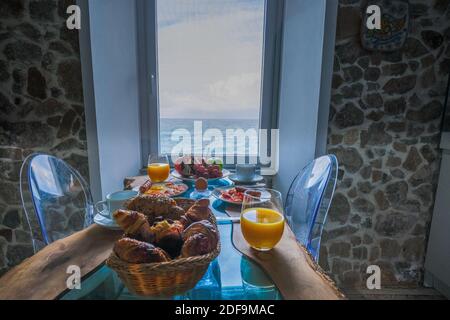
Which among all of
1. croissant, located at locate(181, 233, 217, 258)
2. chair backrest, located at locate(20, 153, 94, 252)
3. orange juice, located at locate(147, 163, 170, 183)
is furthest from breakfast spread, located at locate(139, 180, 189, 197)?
croissant, located at locate(181, 233, 217, 258)

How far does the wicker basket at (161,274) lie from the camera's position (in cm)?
43

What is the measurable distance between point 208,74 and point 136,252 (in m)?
1.57

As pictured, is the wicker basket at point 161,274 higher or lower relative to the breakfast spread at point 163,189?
higher

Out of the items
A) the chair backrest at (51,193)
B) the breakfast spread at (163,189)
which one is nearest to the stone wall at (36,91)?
the chair backrest at (51,193)

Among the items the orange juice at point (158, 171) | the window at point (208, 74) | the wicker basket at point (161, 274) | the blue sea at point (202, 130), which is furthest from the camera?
the blue sea at point (202, 130)

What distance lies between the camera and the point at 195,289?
1.73ft

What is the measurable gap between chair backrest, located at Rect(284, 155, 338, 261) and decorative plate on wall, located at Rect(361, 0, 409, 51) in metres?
0.76

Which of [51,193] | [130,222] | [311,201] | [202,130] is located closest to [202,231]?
[130,222]

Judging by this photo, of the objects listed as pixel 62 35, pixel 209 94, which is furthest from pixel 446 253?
pixel 62 35

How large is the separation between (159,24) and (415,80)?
5.17 ft

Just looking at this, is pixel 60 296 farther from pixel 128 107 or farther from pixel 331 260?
pixel 331 260

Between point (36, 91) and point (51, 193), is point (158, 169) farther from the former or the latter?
point (36, 91)

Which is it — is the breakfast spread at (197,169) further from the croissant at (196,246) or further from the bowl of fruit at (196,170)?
the croissant at (196,246)

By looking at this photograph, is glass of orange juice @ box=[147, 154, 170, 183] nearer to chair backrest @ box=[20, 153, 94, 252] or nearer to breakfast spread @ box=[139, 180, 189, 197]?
breakfast spread @ box=[139, 180, 189, 197]
